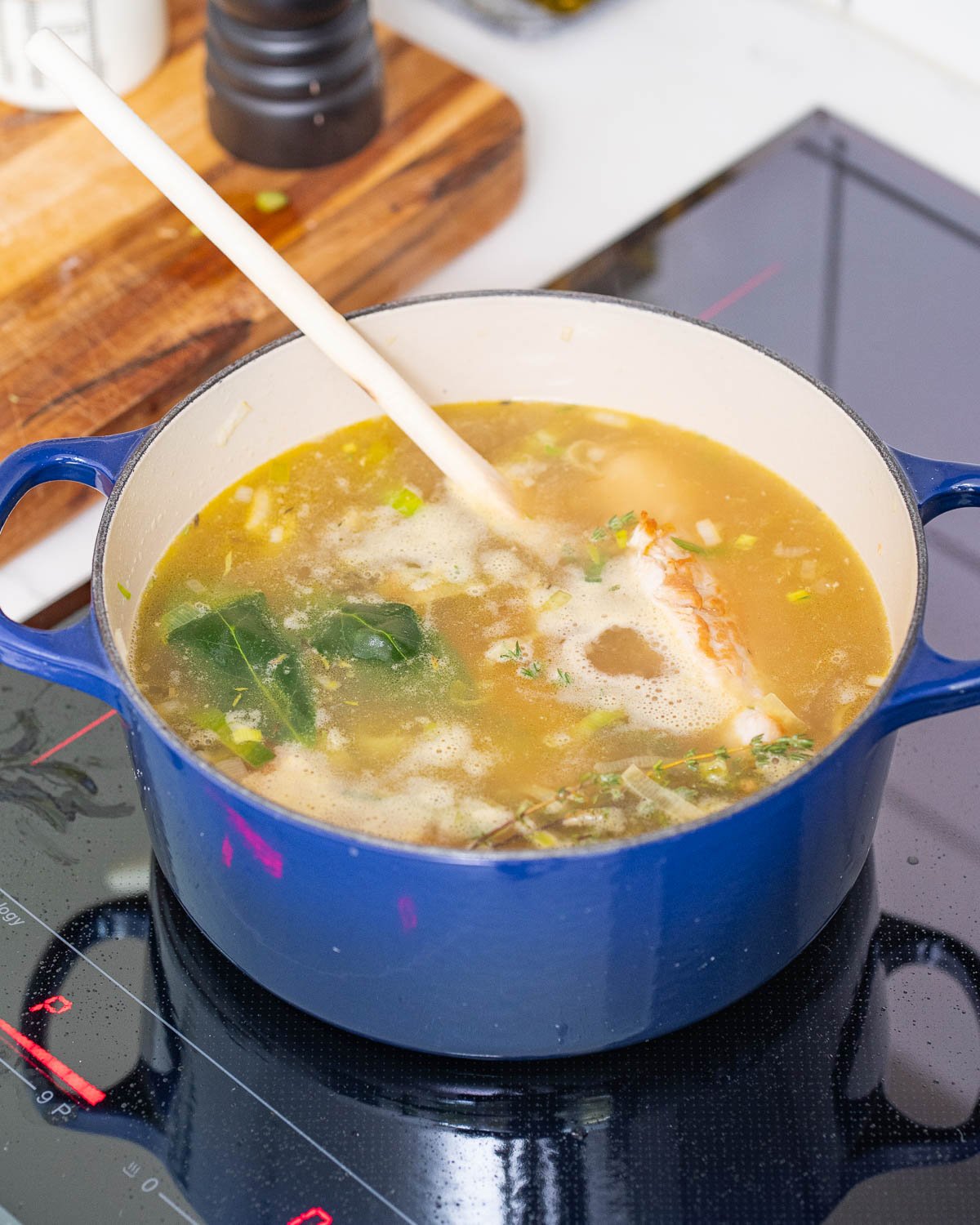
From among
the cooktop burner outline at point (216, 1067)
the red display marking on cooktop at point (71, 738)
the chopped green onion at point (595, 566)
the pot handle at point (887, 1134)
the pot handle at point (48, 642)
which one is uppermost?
the pot handle at point (48, 642)

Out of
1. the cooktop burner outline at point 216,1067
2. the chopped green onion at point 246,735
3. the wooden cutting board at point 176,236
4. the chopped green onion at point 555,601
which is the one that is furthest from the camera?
the wooden cutting board at point 176,236

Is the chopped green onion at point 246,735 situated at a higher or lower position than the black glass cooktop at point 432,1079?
higher

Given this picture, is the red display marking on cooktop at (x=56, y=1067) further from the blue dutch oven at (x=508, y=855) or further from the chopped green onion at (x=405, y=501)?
the chopped green onion at (x=405, y=501)

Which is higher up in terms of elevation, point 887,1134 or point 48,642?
point 48,642

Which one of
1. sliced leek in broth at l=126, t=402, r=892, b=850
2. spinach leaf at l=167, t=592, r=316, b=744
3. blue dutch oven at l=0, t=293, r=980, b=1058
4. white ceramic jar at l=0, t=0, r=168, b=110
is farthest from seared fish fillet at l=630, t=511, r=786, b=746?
white ceramic jar at l=0, t=0, r=168, b=110

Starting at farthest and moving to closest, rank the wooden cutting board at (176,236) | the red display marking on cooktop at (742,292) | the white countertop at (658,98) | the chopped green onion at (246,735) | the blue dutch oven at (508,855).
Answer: the white countertop at (658,98)
the red display marking on cooktop at (742,292)
the wooden cutting board at (176,236)
the chopped green onion at (246,735)
the blue dutch oven at (508,855)

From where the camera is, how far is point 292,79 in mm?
1548

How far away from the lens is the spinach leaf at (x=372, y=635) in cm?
114

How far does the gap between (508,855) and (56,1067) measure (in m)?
0.40

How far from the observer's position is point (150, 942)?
1122 millimetres

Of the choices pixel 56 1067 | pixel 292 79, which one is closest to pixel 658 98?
pixel 292 79

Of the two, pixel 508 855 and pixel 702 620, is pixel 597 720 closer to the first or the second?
pixel 702 620

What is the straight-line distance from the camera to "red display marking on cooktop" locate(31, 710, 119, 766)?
4.03 ft

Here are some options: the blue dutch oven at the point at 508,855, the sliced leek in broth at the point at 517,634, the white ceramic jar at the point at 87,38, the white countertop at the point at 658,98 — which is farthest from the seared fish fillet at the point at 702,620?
the white ceramic jar at the point at 87,38
